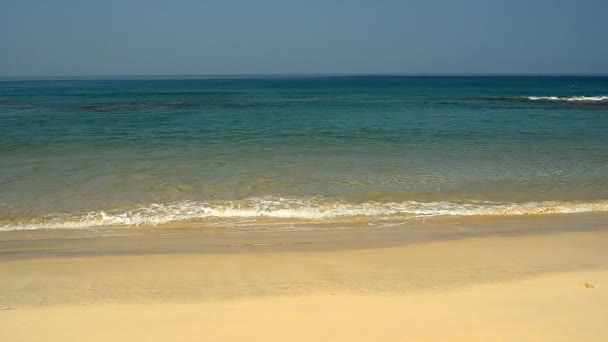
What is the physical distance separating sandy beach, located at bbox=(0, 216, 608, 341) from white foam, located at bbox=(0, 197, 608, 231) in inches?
24.4

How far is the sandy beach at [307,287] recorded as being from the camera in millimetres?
4285

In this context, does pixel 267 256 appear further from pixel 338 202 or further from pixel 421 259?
pixel 338 202

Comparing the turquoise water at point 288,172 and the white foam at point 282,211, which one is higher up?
the turquoise water at point 288,172

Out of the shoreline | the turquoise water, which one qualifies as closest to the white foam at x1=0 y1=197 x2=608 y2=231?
the turquoise water

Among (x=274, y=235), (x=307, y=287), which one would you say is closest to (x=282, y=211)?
(x=274, y=235)

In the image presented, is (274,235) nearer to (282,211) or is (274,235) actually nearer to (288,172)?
(282,211)

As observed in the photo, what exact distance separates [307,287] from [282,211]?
3.45 metres

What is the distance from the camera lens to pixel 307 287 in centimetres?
532

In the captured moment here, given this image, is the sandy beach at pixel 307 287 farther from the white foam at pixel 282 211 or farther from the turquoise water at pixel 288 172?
the turquoise water at pixel 288 172

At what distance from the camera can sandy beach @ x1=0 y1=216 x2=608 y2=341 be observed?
429cm

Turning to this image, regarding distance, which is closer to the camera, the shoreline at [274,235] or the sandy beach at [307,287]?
the sandy beach at [307,287]

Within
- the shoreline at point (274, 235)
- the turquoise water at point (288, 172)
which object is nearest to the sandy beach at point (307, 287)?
the shoreline at point (274, 235)

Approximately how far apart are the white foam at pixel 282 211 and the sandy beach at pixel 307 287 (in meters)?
0.62

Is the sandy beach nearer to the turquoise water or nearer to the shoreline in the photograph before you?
the shoreline
